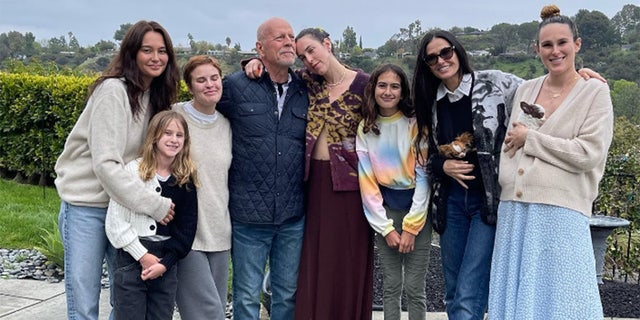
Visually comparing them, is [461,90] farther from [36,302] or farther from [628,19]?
[628,19]

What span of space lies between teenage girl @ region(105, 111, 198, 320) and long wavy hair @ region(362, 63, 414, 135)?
37.9 inches

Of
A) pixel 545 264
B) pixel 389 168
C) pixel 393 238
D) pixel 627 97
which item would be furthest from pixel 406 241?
pixel 627 97

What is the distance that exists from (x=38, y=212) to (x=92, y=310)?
4960 millimetres

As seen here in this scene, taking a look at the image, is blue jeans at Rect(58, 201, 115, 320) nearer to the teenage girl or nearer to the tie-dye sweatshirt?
the teenage girl

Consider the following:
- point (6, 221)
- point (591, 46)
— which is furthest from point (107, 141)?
point (591, 46)

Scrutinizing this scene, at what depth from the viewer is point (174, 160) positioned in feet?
10.2

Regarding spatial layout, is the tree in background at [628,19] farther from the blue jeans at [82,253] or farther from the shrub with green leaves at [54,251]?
the blue jeans at [82,253]

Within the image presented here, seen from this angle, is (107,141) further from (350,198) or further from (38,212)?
(38,212)

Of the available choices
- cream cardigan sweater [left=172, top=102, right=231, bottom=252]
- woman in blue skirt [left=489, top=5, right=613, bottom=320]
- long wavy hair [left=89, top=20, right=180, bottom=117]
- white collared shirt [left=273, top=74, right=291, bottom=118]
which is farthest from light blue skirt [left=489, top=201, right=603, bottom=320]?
long wavy hair [left=89, top=20, right=180, bottom=117]

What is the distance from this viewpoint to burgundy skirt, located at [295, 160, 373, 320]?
351 centimetres

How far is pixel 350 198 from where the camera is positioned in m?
3.52

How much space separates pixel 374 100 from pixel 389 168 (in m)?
0.38

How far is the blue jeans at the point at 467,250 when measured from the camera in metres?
3.23

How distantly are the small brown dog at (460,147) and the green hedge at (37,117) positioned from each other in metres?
6.47
